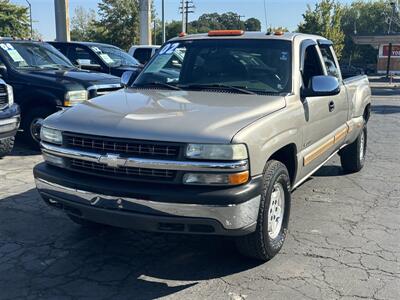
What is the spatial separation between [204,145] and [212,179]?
240 mm

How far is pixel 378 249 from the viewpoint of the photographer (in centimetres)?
432

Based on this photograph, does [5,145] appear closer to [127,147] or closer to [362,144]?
[127,147]

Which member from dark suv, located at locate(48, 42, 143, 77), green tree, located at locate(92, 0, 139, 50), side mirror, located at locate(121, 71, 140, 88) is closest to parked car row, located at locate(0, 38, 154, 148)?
dark suv, located at locate(48, 42, 143, 77)

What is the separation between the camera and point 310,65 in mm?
5152

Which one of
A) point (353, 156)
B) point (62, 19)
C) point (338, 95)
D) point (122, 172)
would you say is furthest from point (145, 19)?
point (122, 172)

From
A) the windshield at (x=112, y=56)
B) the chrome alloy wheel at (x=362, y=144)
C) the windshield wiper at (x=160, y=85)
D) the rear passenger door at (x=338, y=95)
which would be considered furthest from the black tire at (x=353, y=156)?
the windshield at (x=112, y=56)

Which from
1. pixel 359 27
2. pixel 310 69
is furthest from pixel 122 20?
pixel 310 69

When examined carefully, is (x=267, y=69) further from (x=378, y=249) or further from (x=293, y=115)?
(x=378, y=249)

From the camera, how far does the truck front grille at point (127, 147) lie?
337 centimetres

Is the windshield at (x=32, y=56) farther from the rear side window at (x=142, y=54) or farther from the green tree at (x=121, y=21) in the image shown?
the green tree at (x=121, y=21)

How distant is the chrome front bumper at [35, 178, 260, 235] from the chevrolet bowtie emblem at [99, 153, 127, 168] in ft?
0.75

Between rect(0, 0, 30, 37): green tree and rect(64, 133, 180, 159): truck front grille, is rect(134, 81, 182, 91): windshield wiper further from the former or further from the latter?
rect(0, 0, 30, 37): green tree

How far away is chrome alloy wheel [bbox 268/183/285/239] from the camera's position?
3.96 meters

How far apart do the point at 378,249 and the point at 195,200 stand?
1.99m
